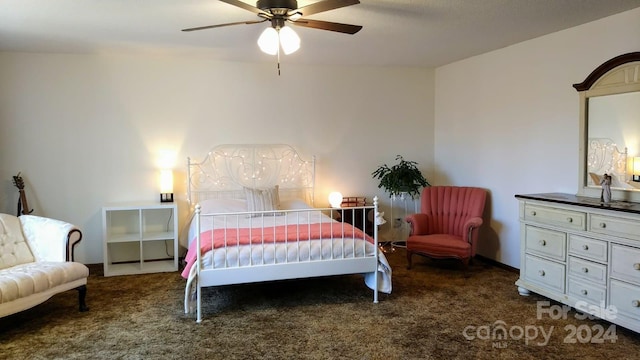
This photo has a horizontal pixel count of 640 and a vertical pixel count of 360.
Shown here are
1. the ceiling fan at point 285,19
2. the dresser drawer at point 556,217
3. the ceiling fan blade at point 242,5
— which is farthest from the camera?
the dresser drawer at point 556,217

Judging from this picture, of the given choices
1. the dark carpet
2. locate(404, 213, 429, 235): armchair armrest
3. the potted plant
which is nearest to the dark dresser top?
the dark carpet

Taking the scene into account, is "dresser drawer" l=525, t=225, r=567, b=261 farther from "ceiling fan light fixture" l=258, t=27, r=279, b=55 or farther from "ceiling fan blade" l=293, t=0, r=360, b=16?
"ceiling fan light fixture" l=258, t=27, r=279, b=55

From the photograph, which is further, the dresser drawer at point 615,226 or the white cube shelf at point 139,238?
the white cube shelf at point 139,238

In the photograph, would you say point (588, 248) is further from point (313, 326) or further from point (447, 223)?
point (313, 326)

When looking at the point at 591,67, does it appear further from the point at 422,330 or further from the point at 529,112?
the point at 422,330

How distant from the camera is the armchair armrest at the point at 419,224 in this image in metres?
5.08

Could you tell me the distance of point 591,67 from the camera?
387 centimetres

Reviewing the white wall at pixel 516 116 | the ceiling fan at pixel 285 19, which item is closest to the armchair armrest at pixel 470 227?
the white wall at pixel 516 116

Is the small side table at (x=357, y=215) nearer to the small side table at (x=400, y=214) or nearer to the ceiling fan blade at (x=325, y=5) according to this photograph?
the small side table at (x=400, y=214)

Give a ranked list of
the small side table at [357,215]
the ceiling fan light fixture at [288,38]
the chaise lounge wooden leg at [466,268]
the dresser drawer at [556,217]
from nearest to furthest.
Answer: the ceiling fan light fixture at [288,38]
the dresser drawer at [556,217]
the chaise lounge wooden leg at [466,268]
the small side table at [357,215]

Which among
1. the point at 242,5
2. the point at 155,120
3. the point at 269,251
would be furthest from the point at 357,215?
the point at 242,5

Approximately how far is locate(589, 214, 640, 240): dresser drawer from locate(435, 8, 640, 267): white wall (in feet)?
2.61

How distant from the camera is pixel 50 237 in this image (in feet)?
12.6

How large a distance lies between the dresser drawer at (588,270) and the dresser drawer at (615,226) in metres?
0.27
